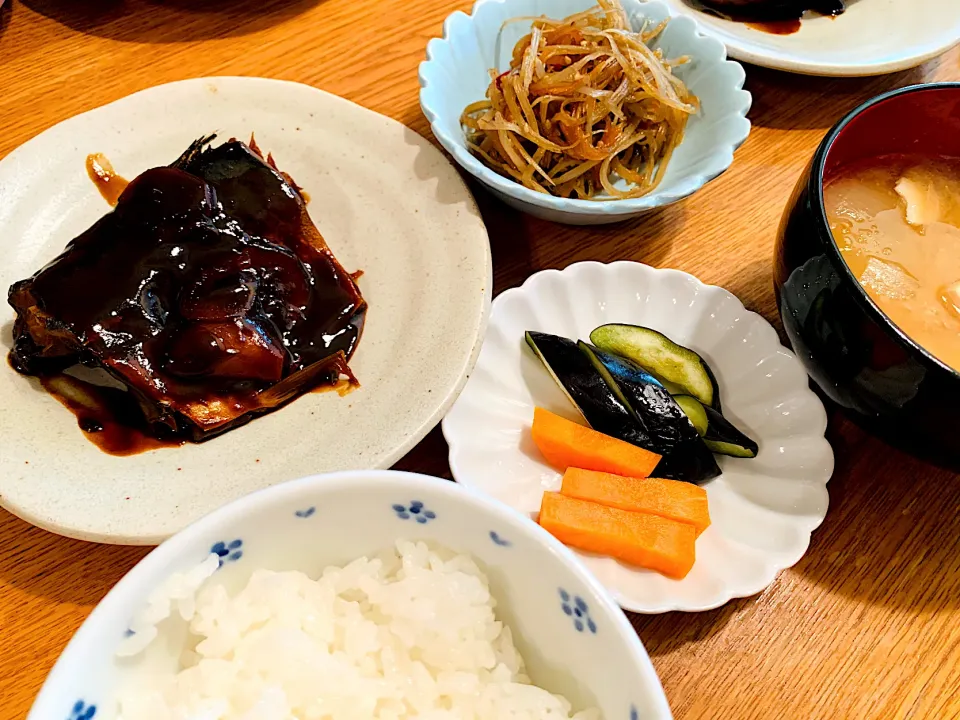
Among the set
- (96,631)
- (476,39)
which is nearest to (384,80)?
(476,39)

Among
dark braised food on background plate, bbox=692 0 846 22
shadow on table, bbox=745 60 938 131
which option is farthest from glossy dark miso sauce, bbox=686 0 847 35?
shadow on table, bbox=745 60 938 131

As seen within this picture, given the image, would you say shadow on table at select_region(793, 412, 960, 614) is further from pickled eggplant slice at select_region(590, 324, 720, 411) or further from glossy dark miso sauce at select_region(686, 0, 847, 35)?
glossy dark miso sauce at select_region(686, 0, 847, 35)

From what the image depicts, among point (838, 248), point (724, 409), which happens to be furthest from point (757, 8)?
point (724, 409)

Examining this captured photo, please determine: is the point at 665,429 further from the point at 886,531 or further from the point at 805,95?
the point at 805,95

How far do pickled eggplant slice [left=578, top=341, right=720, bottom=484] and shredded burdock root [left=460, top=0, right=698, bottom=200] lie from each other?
61 centimetres

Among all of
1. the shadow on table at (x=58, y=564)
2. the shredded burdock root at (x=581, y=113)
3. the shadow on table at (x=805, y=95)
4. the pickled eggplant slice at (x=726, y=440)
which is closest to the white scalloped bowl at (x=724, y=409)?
the pickled eggplant slice at (x=726, y=440)

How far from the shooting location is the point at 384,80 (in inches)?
90.4

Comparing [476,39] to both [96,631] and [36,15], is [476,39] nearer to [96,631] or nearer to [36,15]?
[36,15]

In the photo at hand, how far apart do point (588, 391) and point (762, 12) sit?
1.62 m

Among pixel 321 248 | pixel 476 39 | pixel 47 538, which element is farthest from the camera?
pixel 476 39

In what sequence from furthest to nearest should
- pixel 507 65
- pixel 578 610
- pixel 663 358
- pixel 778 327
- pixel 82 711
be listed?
pixel 507 65, pixel 778 327, pixel 663 358, pixel 578 610, pixel 82 711

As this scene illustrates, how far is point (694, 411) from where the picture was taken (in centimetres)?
162

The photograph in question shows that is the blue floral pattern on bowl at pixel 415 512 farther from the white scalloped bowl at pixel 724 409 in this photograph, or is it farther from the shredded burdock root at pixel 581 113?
the shredded burdock root at pixel 581 113

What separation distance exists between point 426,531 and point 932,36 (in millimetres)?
2375
